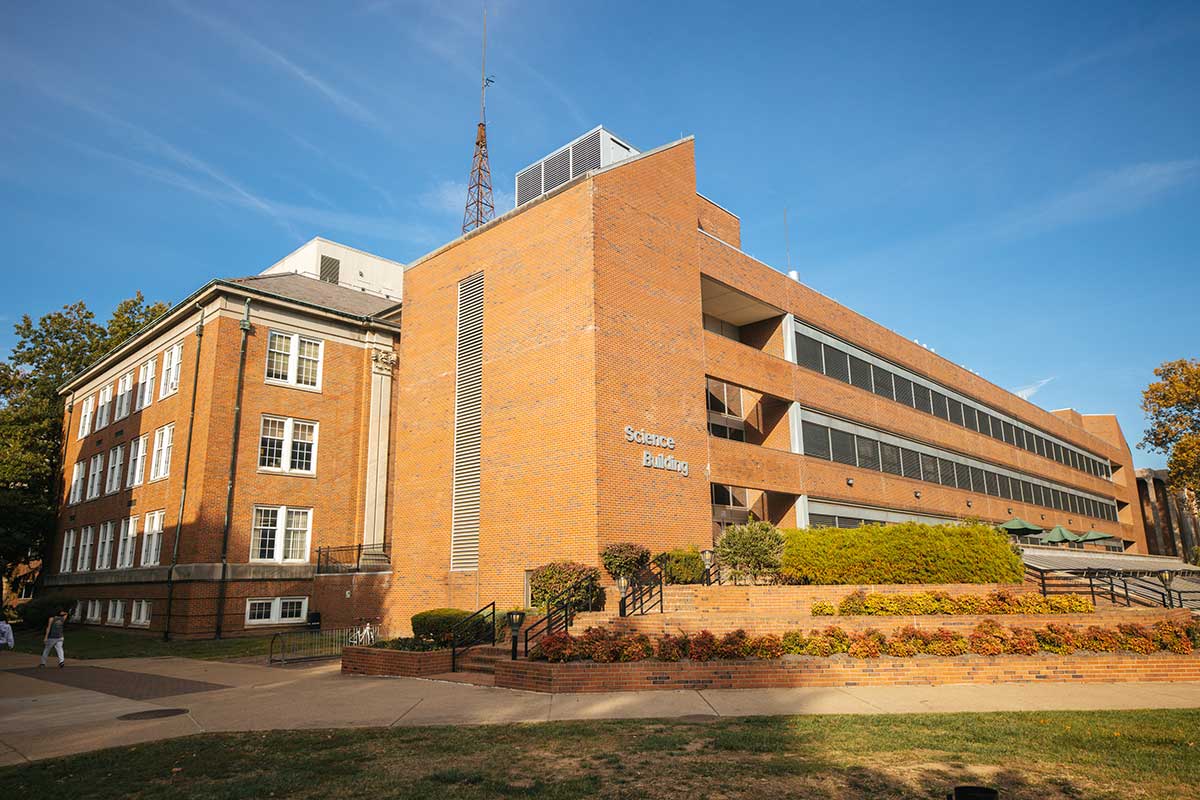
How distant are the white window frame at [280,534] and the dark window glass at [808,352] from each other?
71.1ft

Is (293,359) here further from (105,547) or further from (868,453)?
(868,453)

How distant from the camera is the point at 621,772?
7.98m

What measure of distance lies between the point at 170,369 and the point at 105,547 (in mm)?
10523

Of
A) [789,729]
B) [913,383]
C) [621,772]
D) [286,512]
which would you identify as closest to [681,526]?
[789,729]

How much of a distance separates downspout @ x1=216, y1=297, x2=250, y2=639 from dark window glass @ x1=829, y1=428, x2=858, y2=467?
79.6 feet

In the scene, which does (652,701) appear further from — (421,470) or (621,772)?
(421,470)

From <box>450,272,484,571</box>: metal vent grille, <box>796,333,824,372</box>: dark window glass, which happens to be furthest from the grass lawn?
<box>796,333,824,372</box>: dark window glass

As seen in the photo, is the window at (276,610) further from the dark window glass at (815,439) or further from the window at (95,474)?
the dark window glass at (815,439)

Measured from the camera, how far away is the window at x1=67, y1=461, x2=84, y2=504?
42.6m

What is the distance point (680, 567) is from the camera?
69.6 feet

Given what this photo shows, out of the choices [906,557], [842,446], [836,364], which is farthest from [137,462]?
[906,557]

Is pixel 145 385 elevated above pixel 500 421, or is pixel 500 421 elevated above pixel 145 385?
pixel 145 385

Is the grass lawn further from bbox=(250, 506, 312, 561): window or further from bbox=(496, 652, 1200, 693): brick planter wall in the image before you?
bbox=(250, 506, 312, 561): window

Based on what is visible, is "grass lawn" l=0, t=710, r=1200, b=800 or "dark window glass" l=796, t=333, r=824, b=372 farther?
"dark window glass" l=796, t=333, r=824, b=372
